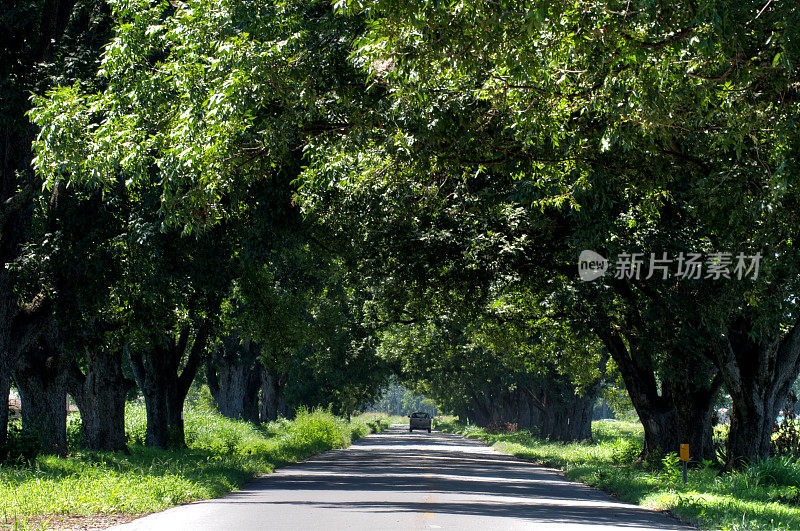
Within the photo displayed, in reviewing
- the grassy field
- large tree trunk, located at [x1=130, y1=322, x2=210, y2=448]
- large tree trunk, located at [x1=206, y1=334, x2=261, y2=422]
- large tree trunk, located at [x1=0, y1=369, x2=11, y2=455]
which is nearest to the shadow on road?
the grassy field

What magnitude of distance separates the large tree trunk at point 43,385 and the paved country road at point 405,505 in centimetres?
543

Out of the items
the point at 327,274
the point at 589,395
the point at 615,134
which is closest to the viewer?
the point at 615,134

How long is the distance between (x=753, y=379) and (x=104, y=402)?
15.3m

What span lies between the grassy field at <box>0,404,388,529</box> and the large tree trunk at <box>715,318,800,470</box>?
10786mm

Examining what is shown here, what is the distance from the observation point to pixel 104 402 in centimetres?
2156

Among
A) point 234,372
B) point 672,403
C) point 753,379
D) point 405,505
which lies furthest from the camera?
point 234,372

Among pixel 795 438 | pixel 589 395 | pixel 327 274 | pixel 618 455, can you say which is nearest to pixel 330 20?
pixel 327 274

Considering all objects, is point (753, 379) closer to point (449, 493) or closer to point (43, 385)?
point (449, 493)

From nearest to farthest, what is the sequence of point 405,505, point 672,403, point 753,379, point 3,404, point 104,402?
1. point 405,505
2. point 3,404
3. point 753,379
4. point 104,402
5. point 672,403

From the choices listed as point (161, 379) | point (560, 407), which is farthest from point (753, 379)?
point (560, 407)

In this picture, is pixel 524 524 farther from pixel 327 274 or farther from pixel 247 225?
pixel 327 274

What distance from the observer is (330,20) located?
1347 centimetres

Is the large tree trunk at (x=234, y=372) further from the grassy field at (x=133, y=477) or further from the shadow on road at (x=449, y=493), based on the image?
the shadow on road at (x=449, y=493)

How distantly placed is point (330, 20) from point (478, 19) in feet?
16.3
